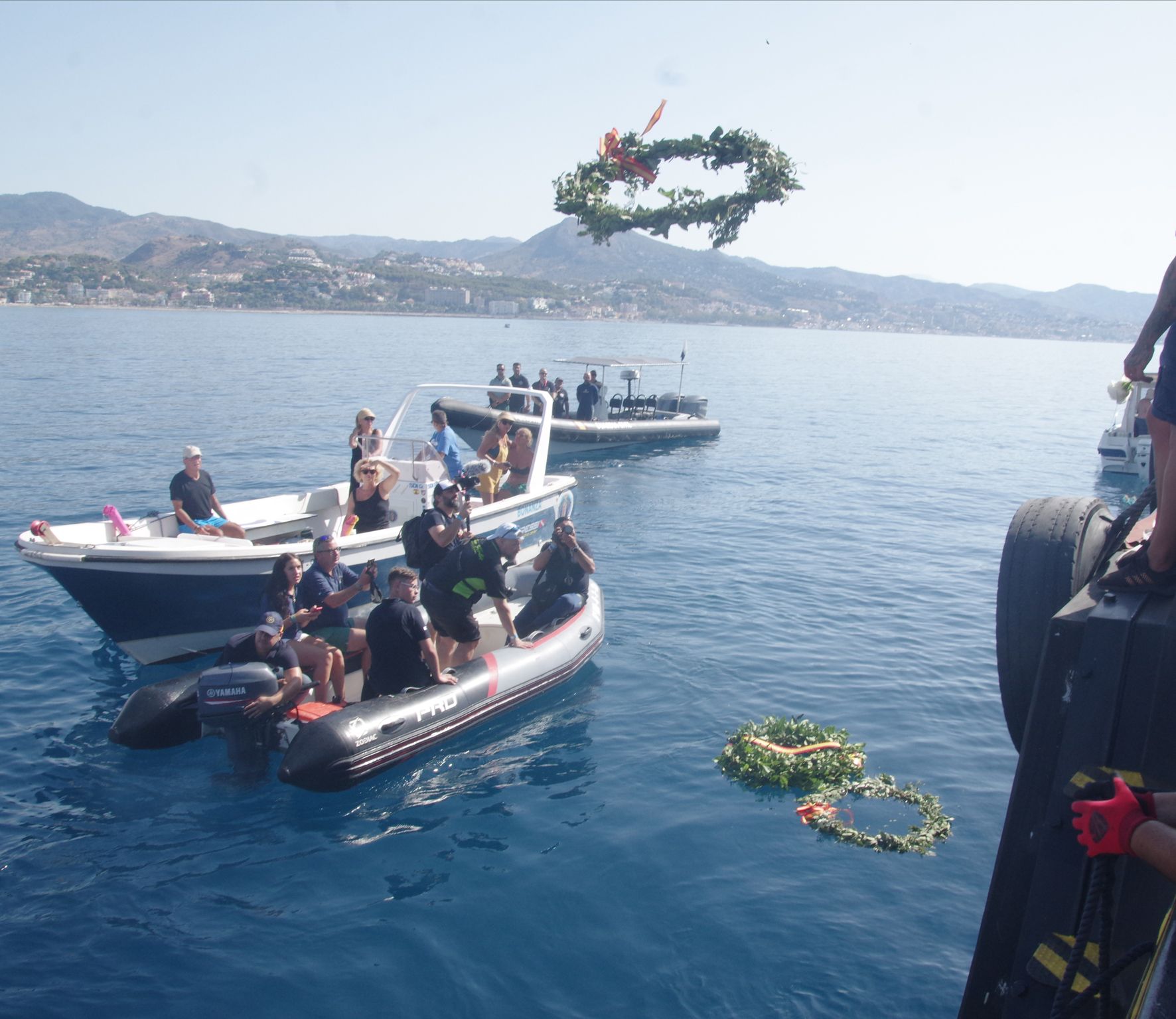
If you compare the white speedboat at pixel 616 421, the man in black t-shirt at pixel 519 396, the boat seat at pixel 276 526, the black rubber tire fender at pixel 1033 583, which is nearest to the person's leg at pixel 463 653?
the boat seat at pixel 276 526

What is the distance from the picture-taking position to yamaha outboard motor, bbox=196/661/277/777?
680cm

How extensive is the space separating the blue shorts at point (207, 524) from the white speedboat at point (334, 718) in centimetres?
271

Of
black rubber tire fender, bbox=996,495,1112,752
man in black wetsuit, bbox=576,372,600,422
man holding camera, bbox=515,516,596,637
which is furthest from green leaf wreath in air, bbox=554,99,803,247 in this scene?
man in black wetsuit, bbox=576,372,600,422

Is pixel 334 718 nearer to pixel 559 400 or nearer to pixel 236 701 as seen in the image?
pixel 236 701

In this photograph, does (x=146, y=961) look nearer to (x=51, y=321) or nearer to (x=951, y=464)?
(x=951, y=464)

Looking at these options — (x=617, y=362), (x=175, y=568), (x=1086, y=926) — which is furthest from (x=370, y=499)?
(x=617, y=362)

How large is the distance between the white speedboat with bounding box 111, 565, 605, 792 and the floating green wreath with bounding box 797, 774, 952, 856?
9.27 ft

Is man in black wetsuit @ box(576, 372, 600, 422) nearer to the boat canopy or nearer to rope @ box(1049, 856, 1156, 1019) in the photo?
the boat canopy

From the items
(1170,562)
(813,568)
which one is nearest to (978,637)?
(813,568)

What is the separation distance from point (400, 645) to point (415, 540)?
1652 mm

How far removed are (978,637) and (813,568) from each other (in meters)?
3.36

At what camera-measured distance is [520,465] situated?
44.2 ft

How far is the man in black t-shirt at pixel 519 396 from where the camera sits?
21516 mm

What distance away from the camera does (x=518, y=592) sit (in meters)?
11.1
